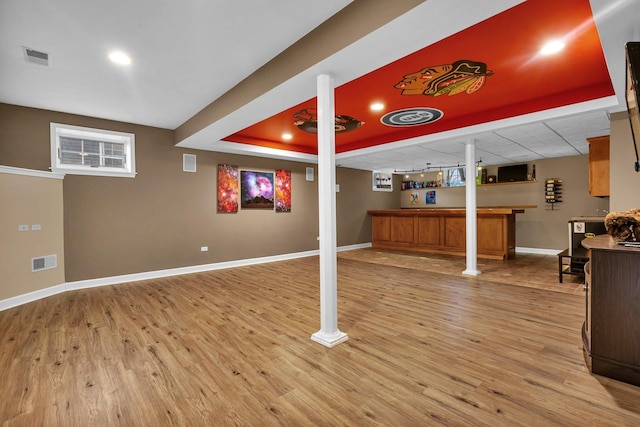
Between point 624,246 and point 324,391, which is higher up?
point 624,246

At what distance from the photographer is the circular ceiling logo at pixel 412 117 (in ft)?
15.1

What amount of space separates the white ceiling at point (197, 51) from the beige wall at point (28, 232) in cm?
127

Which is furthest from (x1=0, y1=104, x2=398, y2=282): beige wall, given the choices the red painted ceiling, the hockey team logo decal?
the hockey team logo decal

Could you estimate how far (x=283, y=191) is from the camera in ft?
24.3

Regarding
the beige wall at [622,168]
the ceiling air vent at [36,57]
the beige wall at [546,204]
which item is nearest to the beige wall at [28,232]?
the ceiling air vent at [36,57]

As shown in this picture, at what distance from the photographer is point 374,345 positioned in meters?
2.59

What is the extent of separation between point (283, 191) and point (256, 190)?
0.78 meters

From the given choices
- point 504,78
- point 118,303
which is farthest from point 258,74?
point 118,303

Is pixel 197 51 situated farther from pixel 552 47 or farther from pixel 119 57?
pixel 552 47

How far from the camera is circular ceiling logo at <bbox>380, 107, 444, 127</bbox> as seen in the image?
15.1 feet

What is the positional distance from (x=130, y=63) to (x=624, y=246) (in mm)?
4818

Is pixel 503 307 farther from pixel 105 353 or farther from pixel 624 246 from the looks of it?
pixel 105 353

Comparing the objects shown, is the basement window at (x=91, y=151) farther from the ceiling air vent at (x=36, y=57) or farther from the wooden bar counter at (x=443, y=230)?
the wooden bar counter at (x=443, y=230)

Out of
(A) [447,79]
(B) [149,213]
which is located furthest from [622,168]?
(B) [149,213]
